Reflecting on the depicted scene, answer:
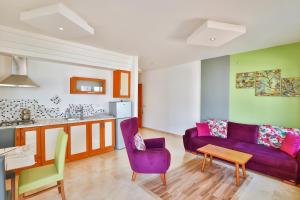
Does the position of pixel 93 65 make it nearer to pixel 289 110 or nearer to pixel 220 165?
pixel 220 165

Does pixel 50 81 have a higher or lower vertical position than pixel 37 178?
higher

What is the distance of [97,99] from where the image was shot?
4168 millimetres

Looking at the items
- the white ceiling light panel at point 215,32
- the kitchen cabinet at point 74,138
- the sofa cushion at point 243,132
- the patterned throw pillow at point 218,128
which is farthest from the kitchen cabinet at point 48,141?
the sofa cushion at point 243,132

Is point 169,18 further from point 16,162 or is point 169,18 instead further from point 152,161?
point 16,162

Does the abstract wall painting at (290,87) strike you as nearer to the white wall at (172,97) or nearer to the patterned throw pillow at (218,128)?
the patterned throw pillow at (218,128)

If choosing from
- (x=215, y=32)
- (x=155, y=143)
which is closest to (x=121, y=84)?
(x=155, y=143)

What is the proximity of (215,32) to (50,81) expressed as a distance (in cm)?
353

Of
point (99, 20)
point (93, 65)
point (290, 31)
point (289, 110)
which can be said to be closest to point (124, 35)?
point (99, 20)

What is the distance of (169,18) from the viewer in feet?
7.35

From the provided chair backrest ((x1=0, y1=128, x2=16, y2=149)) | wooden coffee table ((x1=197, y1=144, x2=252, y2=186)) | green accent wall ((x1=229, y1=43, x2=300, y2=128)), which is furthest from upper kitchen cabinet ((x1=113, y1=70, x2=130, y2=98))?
green accent wall ((x1=229, y1=43, x2=300, y2=128))

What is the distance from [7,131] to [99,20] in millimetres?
2378

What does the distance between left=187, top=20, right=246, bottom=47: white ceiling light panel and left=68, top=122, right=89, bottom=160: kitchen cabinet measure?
291cm

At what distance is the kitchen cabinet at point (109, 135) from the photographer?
3744 mm

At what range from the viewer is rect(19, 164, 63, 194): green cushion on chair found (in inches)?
64.9
